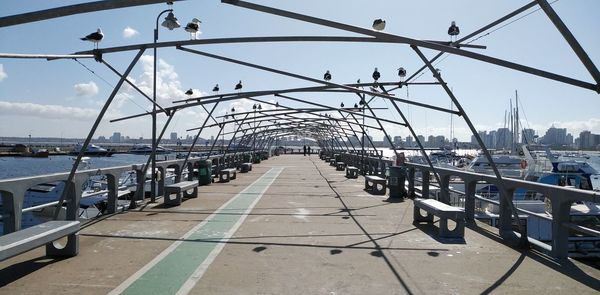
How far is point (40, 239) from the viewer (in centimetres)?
573

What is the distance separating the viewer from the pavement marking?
17.8 ft

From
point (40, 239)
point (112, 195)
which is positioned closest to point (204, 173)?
point (112, 195)

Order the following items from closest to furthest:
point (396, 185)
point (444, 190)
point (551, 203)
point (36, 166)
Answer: point (551, 203)
point (444, 190)
point (396, 185)
point (36, 166)

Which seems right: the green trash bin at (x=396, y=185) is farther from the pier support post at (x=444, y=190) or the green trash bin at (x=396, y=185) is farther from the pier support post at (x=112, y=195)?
the pier support post at (x=112, y=195)

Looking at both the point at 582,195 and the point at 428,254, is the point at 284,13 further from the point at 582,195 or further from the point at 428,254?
the point at 582,195

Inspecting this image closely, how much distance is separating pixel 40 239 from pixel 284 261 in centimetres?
317

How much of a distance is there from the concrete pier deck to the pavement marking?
1cm

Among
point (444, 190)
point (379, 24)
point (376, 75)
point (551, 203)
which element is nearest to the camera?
point (551, 203)

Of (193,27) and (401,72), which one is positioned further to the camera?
(401,72)

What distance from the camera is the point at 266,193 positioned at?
16.0 metres

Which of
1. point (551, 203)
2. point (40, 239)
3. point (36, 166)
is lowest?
point (36, 166)

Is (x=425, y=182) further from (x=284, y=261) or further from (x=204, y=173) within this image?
(x=204, y=173)

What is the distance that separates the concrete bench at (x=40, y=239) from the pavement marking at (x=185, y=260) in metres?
1.16

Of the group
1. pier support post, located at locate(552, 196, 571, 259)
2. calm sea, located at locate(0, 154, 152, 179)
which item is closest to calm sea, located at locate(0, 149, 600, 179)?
calm sea, located at locate(0, 154, 152, 179)
